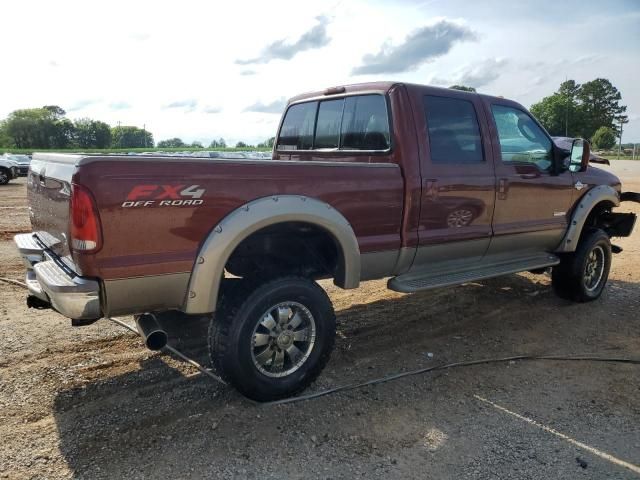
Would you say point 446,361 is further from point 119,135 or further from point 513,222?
point 119,135

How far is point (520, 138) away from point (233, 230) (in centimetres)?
301

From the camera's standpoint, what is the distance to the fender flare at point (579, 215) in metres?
5.18

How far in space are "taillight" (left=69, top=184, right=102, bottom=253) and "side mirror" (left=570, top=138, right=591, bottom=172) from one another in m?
4.32

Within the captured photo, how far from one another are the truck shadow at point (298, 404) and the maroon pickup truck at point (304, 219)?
0.31 metres

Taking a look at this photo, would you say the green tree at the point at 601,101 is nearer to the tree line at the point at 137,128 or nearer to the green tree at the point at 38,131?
the tree line at the point at 137,128

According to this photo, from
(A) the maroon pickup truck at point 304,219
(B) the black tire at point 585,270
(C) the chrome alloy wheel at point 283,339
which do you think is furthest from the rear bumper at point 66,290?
(B) the black tire at point 585,270

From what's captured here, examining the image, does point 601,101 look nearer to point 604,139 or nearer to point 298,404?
point 604,139

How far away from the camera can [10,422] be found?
2992mm

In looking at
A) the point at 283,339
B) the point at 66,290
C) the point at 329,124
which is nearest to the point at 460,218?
the point at 329,124

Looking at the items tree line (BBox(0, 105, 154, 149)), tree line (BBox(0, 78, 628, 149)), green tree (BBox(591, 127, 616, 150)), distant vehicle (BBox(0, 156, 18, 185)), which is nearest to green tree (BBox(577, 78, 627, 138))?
tree line (BBox(0, 78, 628, 149))

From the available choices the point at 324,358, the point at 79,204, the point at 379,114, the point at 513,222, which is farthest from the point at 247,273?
the point at 513,222

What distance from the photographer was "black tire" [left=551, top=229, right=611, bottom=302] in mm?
5387

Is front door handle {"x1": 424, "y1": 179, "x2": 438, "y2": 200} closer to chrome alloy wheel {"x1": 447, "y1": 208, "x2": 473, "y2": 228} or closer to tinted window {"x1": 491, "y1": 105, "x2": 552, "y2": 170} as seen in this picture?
chrome alloy wheel {"x1": 447, "y1": 208, "x2": 473, "y2": 228}

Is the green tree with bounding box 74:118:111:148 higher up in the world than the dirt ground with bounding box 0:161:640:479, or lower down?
higher up
